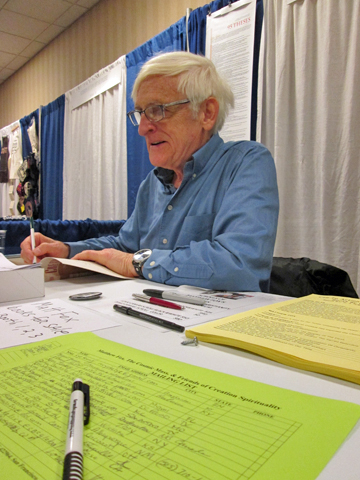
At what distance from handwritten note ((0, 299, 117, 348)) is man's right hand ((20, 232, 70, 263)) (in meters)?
0.45

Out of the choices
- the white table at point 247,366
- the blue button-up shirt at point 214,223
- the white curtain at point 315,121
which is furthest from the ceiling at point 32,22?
the white table at point 247,366

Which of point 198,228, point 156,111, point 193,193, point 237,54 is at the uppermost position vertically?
point 237,54

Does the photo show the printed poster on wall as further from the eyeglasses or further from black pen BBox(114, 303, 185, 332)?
black pen BBox(114, 303, 185, 332)

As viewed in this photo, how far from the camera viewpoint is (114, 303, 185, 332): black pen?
519 mm

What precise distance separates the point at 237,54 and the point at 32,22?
2792 millimetres

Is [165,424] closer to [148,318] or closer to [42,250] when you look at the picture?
[148,318]

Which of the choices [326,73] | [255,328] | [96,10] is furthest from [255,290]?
[96,10]

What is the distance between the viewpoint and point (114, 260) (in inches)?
38.5

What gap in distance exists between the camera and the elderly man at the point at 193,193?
882mm

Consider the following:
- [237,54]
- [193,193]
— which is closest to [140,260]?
[193,193]

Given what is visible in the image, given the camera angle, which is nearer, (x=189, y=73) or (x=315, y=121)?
(x=189, y=73)

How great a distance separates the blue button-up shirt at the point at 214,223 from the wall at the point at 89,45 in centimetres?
180

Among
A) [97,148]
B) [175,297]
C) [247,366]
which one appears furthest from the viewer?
[97,148]

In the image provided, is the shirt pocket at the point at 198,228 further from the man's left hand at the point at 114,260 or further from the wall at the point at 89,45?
the wall at the point at 89,45
